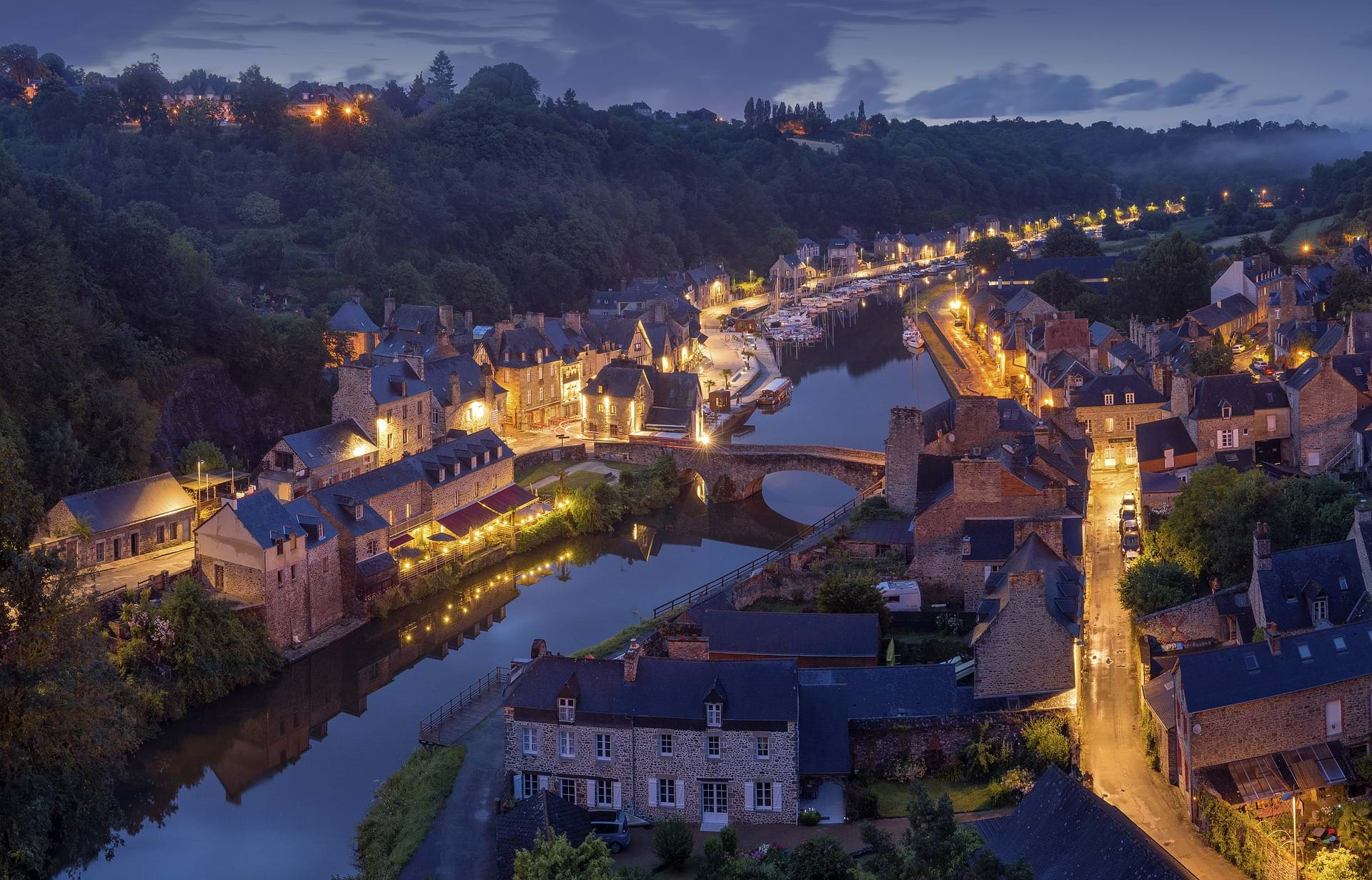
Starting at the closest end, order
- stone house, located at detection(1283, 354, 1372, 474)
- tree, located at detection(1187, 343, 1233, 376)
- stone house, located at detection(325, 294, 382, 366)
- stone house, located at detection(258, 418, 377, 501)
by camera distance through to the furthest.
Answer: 1. stone house, located at detection(1283, 354, 1372, 474)
2. stone house, located at detection(258, 418, 377, 501)
3. tree, located at detection(1187, 343, 1233, 376)
4. stone house, located at detection(325, 294, 382, 366)

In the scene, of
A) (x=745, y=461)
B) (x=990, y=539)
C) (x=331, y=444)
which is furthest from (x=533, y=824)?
(x=745, y=461)

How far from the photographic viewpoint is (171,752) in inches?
1253

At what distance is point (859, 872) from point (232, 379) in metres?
40.0

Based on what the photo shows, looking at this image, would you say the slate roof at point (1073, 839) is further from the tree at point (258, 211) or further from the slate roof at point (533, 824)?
the tree at point (258, 211)

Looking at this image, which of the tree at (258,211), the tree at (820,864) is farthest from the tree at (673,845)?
the tree at (258,211)

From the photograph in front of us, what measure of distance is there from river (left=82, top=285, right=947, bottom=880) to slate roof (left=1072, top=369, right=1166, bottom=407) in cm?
928

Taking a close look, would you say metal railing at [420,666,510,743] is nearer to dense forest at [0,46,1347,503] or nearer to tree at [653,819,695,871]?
tree at [653,819,695,871]

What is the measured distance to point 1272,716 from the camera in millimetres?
23547

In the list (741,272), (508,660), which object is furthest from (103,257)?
(741,272)

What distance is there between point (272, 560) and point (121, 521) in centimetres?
615

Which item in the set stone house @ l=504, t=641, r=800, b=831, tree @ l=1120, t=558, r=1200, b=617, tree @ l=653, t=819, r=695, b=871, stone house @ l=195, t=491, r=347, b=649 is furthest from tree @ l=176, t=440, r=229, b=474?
tree @ l=1120, t=558, r=1200, b=617

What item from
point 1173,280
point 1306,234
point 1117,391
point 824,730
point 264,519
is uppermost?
point 1306,234

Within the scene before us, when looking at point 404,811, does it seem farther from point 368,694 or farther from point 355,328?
point 355,328

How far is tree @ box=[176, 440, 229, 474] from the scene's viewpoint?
47.1m
